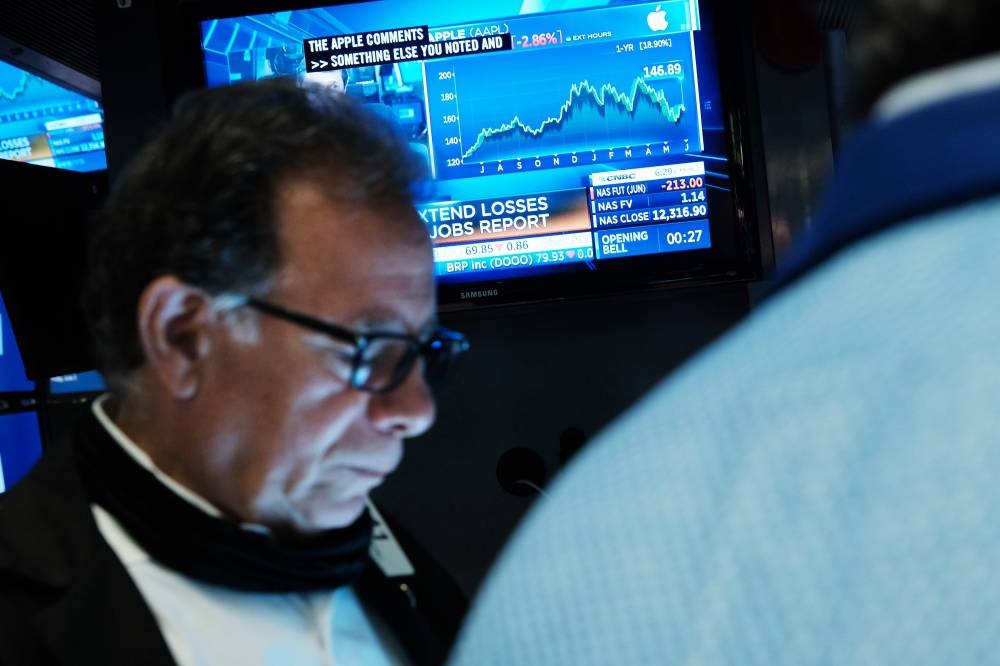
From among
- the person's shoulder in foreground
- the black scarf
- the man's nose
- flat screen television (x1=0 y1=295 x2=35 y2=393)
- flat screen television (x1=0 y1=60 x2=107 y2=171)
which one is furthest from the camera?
flat screen television (x1=0 y1=60 x2=107 y2=171)

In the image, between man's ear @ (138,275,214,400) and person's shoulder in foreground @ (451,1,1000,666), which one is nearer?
person's shoulder in foreground @ (451,1,1000,666)

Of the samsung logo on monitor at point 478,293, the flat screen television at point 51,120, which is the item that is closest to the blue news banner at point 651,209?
the samsung logo on monitor at point 478,293

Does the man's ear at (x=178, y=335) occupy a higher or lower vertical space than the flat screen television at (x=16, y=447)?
higher

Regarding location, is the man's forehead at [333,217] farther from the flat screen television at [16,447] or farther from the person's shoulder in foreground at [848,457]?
the flat screen television at [16,447]

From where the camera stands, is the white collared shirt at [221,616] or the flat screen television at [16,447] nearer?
the white collared shirt at [221,616]

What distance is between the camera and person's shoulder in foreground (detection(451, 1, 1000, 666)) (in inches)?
10.7

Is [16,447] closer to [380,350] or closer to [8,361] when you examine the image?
[8,361]

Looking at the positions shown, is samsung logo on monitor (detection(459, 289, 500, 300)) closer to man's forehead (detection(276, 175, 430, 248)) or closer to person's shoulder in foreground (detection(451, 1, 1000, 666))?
man's forehead (detection(276, 175, 430, 248))

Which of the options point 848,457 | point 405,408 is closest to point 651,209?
point 405,408

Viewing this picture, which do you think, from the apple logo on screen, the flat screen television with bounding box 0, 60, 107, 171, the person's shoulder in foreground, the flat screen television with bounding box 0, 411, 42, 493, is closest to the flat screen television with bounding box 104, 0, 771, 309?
the apple logo on screen

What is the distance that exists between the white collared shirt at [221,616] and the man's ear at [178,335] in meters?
0.09

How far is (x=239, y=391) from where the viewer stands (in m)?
1.15

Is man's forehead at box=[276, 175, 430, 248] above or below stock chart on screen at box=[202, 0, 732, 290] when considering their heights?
below

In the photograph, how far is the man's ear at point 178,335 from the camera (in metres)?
1.14
